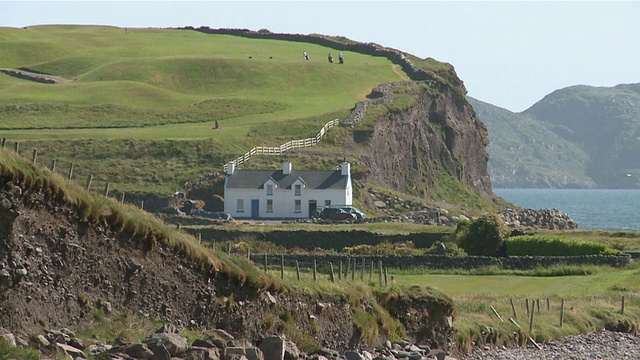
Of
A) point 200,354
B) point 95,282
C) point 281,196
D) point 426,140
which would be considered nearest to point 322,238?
point 281,196

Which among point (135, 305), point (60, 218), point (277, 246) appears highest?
point (60, 218)

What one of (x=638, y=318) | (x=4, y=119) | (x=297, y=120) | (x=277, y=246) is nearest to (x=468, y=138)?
(x=297, y=120)

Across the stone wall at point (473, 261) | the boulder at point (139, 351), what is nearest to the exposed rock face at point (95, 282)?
the boulder at point (139, 351)

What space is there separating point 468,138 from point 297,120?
28974mm

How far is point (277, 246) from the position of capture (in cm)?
6981

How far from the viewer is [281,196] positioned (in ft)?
300

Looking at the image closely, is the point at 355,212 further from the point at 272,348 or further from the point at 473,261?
the point at 272,348

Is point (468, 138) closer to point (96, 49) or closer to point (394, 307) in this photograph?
point (96, 49)

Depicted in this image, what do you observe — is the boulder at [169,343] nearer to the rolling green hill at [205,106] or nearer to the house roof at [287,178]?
the rolling green hill at [205,106]

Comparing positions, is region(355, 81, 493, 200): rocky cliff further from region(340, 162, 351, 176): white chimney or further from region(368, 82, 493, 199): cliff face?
region(340, 162, 351, 176): white chimney

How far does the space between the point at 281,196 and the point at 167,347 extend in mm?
69628

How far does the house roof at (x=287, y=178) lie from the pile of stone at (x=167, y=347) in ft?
215

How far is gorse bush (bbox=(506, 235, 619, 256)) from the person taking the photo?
6375 cm

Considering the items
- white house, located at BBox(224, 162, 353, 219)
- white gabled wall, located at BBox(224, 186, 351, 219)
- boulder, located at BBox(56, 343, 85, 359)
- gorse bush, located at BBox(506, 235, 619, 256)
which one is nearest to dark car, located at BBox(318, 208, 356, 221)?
white house, located at BBox(224, 162, 353, 219)
